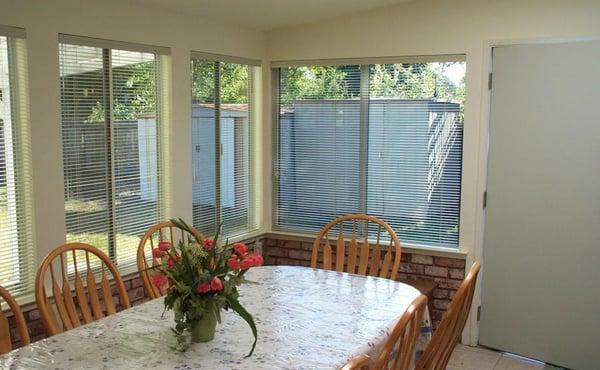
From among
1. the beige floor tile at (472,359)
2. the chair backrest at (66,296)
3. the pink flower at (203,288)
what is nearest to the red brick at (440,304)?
the beige floor tile at (472,359)

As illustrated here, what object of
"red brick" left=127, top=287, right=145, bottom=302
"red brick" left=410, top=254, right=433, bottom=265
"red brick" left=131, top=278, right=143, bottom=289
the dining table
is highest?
the dining table

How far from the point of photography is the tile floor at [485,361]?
3660 mm

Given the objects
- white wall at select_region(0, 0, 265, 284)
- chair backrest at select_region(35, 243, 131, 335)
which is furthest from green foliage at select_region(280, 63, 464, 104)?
chair backrest at select_region(35, 243, 131, 335)

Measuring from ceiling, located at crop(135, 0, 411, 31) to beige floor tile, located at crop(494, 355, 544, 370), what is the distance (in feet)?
7.95

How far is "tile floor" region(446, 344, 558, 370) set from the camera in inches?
144

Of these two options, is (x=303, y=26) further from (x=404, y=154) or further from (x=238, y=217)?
(x=238, y=217)

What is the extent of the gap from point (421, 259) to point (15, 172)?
260 cm

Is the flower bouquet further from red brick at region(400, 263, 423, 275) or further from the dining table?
red brick at region(400, 263, 423, 275)

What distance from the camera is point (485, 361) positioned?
376 centimetres

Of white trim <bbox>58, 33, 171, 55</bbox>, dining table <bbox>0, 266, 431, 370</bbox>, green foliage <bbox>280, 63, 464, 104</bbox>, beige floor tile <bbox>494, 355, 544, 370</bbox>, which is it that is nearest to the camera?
dining table <bbox>0, 266, 431, 370</bbox>

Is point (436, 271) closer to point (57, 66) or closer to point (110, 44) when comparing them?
point (110, 44)

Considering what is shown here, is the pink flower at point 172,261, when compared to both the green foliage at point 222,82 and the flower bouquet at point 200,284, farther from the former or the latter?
the green foliage at point 222,82

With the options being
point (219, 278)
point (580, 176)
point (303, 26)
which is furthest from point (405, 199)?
point (219, 278)

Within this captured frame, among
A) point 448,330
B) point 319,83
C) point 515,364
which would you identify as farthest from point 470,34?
point 448,330
